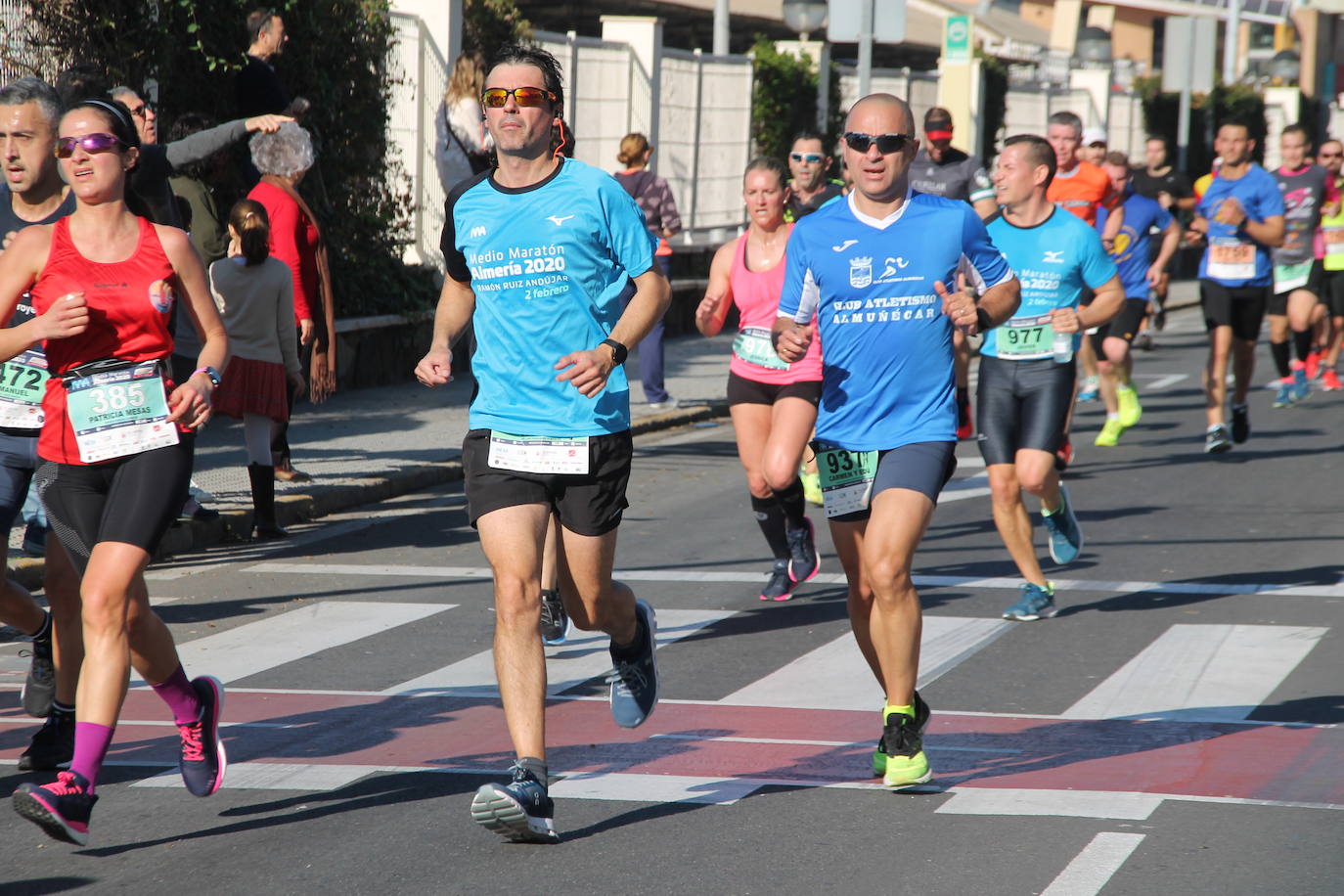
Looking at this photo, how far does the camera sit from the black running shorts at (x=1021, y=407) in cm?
872

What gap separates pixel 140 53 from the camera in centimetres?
1386

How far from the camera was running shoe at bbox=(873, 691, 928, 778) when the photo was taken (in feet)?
18.5

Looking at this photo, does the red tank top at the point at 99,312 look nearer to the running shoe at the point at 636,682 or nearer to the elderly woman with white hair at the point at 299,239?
the running shoe at the point at 636,682

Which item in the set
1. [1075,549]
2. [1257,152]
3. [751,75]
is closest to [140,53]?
[1075,549]

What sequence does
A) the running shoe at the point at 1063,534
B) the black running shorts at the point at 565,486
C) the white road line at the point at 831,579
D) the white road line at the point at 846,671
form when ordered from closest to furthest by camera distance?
the black running shorts at the point at 565,486, the white road line at the point at 846,671, the white road line at the point at 831,579, the running shoe at the point at 1063,534

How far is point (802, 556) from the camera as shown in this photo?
29.7 ft

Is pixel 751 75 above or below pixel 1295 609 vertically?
above

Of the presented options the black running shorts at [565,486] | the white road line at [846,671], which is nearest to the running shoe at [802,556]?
the white road line at [846,671]

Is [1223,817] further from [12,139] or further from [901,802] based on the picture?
[12,139]

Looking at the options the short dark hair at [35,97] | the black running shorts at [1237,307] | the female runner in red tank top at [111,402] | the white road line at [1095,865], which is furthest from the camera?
the black running shorts at [1237,307]

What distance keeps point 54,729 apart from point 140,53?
8886 millimetres

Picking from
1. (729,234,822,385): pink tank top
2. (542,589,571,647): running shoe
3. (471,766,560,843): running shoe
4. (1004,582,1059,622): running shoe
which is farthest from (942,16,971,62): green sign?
(471,766,560,843): running shoe

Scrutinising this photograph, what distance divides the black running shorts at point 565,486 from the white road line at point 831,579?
4009mm

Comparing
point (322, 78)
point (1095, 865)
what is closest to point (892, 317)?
point (1095, 865)
